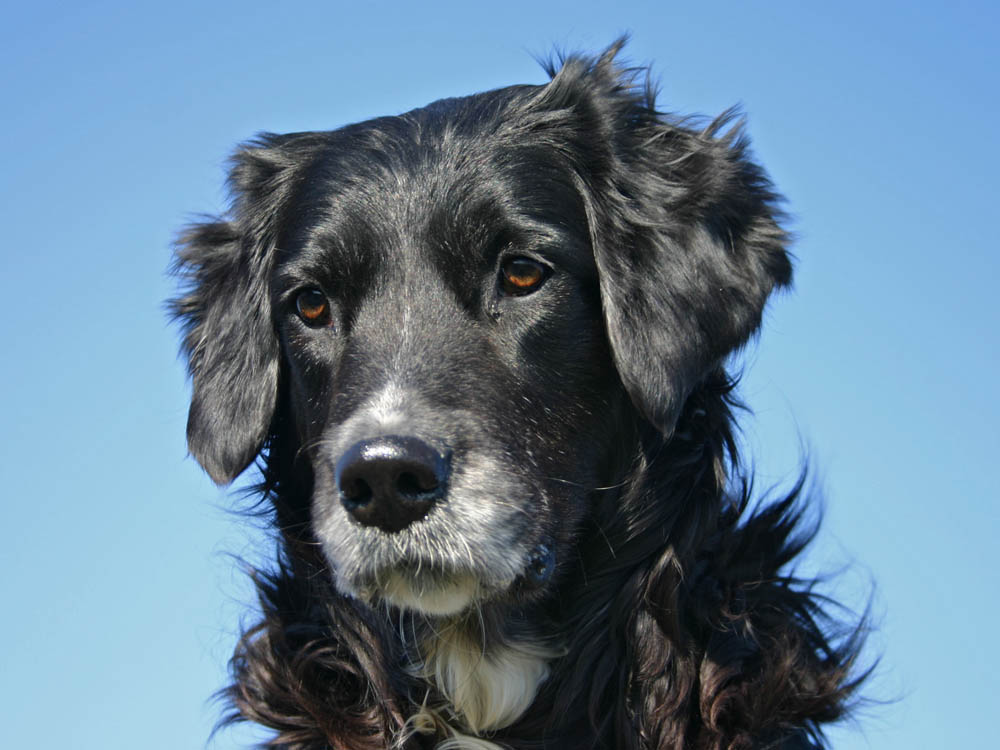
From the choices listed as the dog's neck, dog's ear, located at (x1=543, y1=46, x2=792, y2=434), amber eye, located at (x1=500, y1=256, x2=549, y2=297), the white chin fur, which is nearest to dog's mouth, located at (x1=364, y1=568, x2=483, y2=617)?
the white chin fur

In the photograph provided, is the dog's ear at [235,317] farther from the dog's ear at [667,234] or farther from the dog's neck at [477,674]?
the dog's ear at [667,234]

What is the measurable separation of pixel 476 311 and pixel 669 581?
1.14m

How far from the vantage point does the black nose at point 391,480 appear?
3.52m

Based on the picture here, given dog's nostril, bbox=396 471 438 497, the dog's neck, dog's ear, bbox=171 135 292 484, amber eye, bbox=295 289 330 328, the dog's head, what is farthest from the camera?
dog's ear, bbox=171 135 292 484

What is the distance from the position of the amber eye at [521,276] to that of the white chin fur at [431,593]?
978 mm

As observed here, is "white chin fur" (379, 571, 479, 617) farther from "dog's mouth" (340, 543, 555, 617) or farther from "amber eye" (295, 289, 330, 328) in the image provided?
"amber eye" (295, 289, 330, 328)

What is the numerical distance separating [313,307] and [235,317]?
0.50 metres

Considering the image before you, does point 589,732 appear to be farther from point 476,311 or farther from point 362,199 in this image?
point 362,199

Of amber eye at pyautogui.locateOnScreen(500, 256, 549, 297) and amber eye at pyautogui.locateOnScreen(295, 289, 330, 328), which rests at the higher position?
amber eye at pyautogui.locateOnScreen(500, 256, 549, 297)

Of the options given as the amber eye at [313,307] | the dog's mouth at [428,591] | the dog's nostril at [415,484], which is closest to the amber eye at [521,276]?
the amber eye at [313,307]

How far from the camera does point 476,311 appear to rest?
4.09 meters

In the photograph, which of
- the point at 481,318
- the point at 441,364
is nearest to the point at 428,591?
the point at 441,364

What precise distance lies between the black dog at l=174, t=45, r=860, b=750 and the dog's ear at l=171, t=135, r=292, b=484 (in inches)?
0.7

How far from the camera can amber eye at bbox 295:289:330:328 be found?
4.34m
